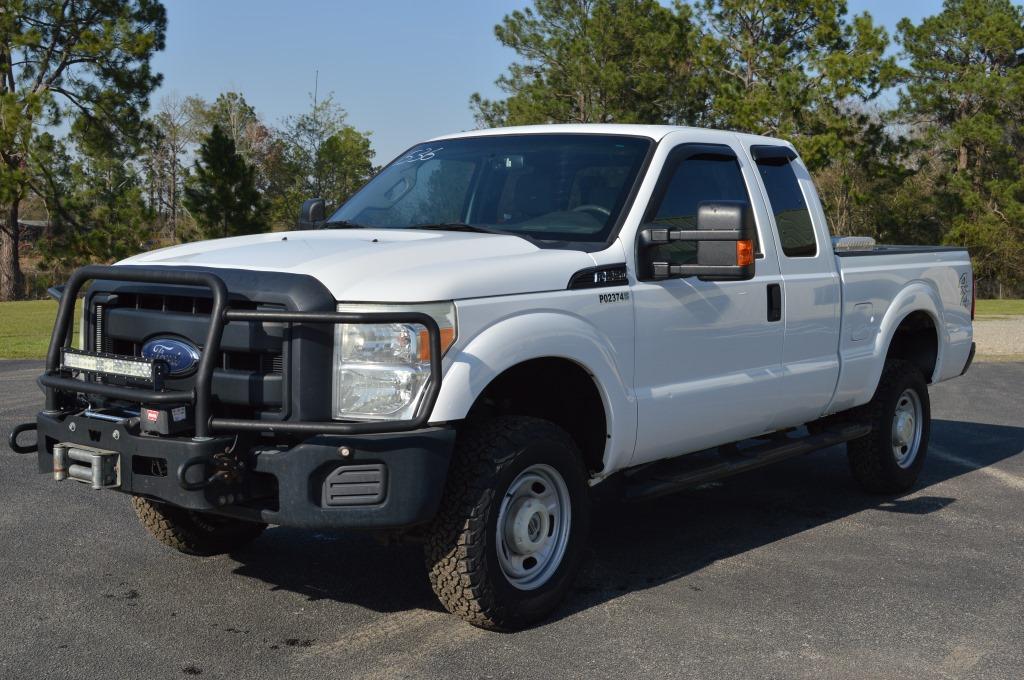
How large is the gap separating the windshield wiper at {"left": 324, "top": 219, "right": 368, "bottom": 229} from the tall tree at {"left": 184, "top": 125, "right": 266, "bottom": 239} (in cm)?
3695

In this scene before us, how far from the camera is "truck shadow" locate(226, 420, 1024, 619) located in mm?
5438

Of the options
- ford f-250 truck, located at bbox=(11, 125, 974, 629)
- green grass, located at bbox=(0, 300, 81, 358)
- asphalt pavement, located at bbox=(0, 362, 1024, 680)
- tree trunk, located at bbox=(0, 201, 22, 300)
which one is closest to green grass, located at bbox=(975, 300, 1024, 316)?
green grass, located at bbox=(0, 300, 81, 358)

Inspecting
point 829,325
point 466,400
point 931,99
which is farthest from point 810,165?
point 466,400

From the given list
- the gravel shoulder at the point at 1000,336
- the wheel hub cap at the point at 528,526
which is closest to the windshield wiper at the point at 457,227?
the wheel hub cap at the point at 528,526

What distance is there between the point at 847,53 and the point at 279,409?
1604 inches

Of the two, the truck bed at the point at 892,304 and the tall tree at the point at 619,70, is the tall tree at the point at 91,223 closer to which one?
the tall tree at the point at 619,70

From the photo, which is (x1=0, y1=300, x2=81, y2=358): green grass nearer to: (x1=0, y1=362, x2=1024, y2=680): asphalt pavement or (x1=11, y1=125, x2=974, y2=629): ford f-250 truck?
(x1=0, y1=362, x2=1024, y2=680): asphalt pavement

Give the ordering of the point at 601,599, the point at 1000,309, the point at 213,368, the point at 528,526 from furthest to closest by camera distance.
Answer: the point at 1000,309
the point at 601,599
the point at 528,526
the point at 213,368

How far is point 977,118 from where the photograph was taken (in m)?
47.0

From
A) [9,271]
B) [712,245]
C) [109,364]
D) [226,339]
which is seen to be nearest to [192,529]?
[109,364]

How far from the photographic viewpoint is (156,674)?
430cm

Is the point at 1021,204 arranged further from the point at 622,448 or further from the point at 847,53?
the point at 622,448

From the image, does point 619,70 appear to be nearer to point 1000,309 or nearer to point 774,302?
point 1000,309

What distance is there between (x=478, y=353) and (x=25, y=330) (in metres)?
21.6
